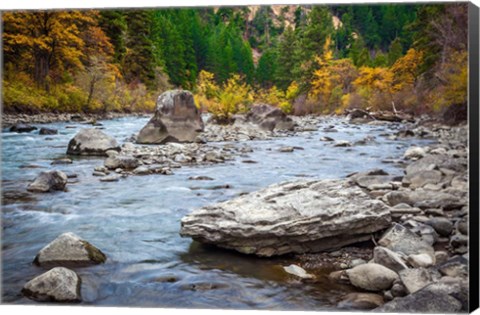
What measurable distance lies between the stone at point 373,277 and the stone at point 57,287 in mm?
2225

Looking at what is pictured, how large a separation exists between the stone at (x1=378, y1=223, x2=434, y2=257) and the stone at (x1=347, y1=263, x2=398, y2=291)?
373 millimetres

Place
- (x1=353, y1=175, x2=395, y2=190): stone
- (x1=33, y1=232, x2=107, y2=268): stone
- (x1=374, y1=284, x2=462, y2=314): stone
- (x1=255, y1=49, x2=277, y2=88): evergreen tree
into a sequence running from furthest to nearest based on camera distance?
1. (x1=255, y1=49, x2=277, y2=88): evergreen tree
2. (x1=353, y1=175, x2=395, y2=190): stone
3. (x1=33, y1=232, x2=107, y2=268): stone
4. (x1=374, y1=284, x2=462, y2=314): stone

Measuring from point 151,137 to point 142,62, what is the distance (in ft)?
2.83

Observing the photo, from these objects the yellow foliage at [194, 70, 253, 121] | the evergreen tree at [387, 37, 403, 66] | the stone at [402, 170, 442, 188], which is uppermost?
the evergreen tree at [387, 37, 403, 66]

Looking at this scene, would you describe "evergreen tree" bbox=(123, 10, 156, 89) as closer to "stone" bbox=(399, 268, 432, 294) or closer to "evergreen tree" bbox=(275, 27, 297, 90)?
"evergreen tree" bbox=(275, 27, 297, 90)

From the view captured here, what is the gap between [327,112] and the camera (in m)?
5.02

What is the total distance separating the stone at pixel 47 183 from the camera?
16.8 ft

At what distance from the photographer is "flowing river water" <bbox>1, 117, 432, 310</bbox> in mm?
4121

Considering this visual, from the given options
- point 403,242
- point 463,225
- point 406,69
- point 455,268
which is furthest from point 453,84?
point 455,268

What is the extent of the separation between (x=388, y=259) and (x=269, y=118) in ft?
6.55

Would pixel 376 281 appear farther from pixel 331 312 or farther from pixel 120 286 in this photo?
pixel 120 286

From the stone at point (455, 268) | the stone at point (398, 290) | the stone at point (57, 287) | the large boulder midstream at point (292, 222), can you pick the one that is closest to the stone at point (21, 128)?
the stone at point (57, 287)

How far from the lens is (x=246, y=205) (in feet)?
14.9

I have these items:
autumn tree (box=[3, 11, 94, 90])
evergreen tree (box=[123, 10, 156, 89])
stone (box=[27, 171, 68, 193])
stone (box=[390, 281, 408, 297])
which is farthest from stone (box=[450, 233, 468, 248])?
autumn tree (box=[3, 11, 94, 90])
